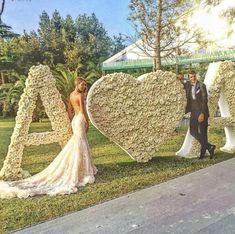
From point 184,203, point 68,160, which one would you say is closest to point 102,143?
point 68,160

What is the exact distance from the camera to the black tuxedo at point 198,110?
869 cm

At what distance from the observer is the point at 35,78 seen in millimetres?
7258

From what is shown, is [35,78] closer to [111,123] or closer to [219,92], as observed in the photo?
[111,123]

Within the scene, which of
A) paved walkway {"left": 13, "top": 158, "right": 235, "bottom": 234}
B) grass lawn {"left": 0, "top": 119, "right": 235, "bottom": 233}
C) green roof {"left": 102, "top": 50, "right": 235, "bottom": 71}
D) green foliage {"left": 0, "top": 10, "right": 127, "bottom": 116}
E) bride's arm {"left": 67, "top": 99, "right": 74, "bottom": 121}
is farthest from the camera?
green foliage {"left": 0, "top": 10, "right": 127, "bottom": 116}

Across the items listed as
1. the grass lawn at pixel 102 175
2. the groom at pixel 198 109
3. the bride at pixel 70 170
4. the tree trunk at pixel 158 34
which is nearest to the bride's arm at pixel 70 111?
the bride at pixel 70 170

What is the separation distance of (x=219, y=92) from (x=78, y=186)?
14.1 feet

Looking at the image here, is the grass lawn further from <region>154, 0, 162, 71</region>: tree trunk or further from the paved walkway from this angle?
<region>154, 0, 162, 71</region>: tree trunk

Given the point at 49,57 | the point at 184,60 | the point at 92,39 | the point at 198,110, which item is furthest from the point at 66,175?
the point at 92,39

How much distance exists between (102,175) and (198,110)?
104 inches

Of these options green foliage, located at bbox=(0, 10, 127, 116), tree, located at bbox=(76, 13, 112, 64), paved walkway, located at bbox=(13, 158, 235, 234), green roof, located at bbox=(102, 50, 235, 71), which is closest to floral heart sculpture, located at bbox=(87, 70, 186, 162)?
paved walkway, located at bbox=(13, 158, 235, 234)

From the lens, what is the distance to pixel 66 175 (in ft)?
22.9

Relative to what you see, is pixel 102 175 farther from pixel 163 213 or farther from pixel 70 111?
pixel 163 213

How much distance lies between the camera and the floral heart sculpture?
25.4 feet

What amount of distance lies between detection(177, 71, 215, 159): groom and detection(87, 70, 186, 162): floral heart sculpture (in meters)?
0.20
